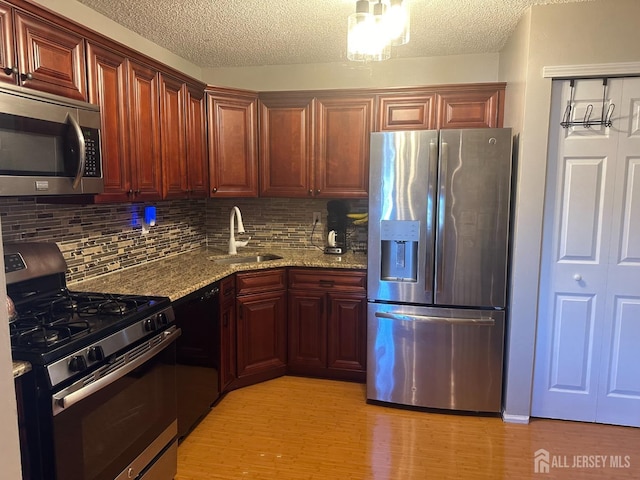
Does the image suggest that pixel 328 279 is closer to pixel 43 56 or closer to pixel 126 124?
pixel 126 124

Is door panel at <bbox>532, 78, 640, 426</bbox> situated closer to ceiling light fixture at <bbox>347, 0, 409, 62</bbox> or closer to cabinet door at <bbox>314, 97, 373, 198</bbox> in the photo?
ceiling light fixture at <bbox>347, 0, 409, 62</bbox>

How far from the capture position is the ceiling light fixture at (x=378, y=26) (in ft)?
6.31

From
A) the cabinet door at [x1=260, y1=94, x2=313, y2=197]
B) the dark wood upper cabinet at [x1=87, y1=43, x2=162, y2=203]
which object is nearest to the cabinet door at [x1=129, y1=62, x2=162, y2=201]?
the dark wood upper cabinet at [x1=87, y1=43, x2=162, y2=203]

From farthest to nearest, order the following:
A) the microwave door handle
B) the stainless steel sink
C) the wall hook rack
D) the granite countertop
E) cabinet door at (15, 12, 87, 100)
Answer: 1. the stainless steel sink
2. the wall hook rack
3. the granite countertop
4. the microwave door handle
5. cabinet door at (15, 12, 87, 100)

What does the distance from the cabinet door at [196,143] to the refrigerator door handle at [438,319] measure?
154cm

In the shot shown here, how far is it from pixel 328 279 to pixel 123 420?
1.62 meters

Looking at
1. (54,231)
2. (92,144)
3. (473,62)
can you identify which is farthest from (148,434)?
(473,62)

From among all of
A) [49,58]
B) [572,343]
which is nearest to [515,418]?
[572,343]

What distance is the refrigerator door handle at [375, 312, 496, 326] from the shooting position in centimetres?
259

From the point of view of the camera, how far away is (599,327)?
2512mm

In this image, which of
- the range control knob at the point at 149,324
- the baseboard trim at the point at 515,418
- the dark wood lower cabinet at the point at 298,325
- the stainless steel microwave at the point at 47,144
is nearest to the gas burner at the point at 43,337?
the range control knob at the point at 149,324

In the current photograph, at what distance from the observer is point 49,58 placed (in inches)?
70.2

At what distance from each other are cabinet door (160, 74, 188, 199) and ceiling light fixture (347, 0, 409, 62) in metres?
1.23

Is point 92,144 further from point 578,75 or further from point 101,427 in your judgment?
point 578,75
